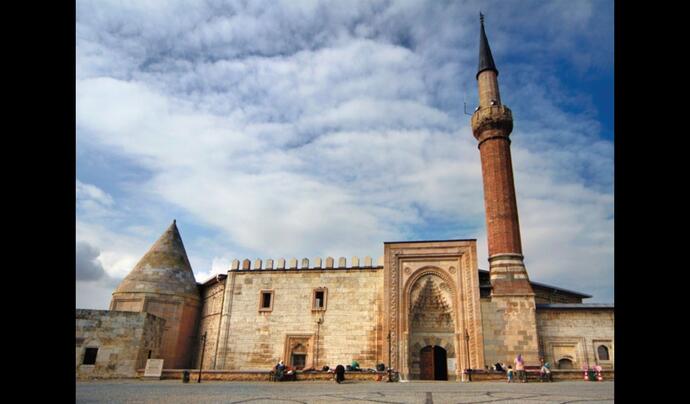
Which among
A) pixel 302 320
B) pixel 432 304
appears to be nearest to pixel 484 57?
pixel 432 304

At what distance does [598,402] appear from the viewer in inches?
254

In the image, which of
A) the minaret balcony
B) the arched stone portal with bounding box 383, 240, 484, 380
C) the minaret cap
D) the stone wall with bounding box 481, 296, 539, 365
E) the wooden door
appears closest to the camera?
the stone wall with bounding box 481, 296, 539, 365

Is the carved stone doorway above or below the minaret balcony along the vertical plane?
below

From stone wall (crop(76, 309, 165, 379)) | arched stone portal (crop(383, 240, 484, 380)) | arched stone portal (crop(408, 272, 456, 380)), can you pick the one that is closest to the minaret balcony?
arched stone portal (crop(383, 240, 484, 380))

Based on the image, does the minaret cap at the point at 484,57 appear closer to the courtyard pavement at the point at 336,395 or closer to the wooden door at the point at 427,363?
the wooden door at the point at 427,363

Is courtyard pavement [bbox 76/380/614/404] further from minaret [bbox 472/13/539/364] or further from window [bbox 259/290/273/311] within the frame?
window [bbox 259/290/273/311]

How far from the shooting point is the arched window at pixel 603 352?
15.8 meters

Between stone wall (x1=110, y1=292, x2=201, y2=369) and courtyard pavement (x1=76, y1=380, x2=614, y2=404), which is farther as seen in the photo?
stone wall (x1=110, y1=292, x2=201, y2=369)

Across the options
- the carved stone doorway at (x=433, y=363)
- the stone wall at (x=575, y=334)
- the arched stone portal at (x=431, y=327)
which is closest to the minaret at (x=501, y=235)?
the stone wall at (x=575, y=334)

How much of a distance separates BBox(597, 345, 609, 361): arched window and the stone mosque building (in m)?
0.04

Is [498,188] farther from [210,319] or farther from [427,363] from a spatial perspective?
[210,319]

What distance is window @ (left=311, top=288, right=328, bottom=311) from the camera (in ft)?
61.8
